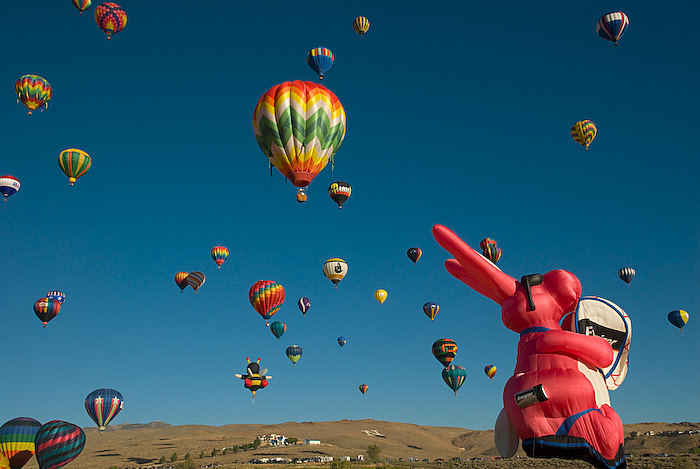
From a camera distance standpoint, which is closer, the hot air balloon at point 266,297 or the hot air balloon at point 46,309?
the hot air balloon at point 266,297

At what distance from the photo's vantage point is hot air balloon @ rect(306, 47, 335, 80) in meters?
34.0

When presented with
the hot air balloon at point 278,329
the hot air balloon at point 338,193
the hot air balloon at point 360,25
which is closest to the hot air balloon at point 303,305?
the hot air balloon at point 278,329

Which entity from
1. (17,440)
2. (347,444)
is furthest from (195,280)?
(347,444)

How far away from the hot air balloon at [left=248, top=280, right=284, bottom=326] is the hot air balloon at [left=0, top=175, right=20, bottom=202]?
56.6ft

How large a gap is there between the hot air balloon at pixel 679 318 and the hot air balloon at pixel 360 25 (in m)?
31.7

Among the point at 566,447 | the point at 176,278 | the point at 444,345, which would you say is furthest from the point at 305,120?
the point at 176,278

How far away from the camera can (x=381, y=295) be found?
5538cm

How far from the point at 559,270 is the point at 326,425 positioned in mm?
96434

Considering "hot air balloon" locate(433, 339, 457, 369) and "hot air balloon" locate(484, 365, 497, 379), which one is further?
"hot air balloon" locate(484, 365, 497, 379)

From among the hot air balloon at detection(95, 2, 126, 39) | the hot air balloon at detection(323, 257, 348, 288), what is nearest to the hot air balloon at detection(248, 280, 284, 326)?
the hot air balloon at detection(323, 257, 348, 288)

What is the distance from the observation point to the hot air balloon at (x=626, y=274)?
47031 mm

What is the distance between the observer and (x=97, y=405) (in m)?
36.9

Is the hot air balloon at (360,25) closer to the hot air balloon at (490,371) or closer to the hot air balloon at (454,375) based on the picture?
the hot air balloon at (454,375)

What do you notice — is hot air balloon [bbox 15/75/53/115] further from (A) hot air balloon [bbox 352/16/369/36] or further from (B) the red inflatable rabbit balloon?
(B) the red inflatable rabbit balloon
